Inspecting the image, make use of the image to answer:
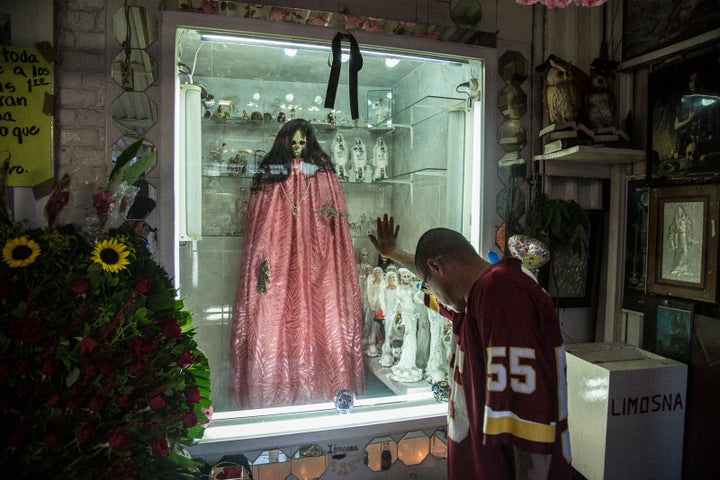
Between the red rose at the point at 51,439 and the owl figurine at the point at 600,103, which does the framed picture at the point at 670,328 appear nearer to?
the owl figurine at the point at 600,103

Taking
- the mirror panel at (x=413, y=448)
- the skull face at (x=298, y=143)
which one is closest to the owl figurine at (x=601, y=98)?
the skull face at (x=298, y=143)

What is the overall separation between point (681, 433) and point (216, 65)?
104 inches

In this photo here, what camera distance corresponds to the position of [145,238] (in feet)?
6.28

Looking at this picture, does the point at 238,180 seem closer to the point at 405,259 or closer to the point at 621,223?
the point at 405,259

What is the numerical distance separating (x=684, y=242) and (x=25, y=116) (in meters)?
2.69

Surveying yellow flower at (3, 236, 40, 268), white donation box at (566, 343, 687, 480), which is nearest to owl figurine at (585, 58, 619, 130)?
white donation box at (566, 343, 687, 480)

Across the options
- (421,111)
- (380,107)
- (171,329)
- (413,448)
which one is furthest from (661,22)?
(171,329)

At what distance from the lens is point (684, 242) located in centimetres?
206

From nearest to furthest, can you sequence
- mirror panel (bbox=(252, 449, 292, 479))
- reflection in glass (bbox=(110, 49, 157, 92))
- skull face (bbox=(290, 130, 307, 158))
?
reflection in glass (bbox=(110, 49, 157, 92)) → mirror panel (bbox=(252, 449, 292, 479)) → skull face (bbox=(290, 130, 307, 158))

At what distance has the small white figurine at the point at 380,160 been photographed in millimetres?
2605

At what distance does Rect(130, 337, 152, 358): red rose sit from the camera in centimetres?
134

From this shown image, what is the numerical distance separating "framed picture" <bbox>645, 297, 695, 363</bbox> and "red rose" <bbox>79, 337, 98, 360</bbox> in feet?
7.37

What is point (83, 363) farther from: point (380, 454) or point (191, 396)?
point (380, 454)

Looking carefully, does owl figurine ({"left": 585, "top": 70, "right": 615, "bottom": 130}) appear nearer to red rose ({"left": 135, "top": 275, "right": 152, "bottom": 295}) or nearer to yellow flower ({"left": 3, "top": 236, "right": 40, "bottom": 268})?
red rose ({"left": 135, "top": 275, "right": 152, "bottom": 295})
